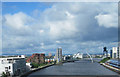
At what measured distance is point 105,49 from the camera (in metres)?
69.2

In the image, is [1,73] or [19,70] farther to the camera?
[19,70]

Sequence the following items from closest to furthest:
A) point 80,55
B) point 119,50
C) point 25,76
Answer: point 25,76, point 119,50, point 80,55

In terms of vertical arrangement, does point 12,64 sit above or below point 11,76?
above

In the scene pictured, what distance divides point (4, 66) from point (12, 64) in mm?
1042

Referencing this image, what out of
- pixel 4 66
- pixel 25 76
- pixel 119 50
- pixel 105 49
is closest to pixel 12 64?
pixel 4 66

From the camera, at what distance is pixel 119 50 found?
56.9m

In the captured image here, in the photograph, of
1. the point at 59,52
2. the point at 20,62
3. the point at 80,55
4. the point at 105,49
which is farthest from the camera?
the point at 80,55

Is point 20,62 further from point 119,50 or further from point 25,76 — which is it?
point 119,50

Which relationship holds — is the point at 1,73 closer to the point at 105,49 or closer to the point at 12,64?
the point at 12,64

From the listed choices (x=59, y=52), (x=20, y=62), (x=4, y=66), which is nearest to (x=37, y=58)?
(x=20, y=62)

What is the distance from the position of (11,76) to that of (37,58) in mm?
29329

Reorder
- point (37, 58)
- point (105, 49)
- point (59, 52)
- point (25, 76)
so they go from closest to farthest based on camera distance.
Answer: point (25, 76), point (37, 58), point (105, 49), point (59, 52)

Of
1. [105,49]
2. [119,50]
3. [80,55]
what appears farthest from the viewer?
[80,55]

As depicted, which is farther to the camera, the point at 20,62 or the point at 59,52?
the point at 59,52
